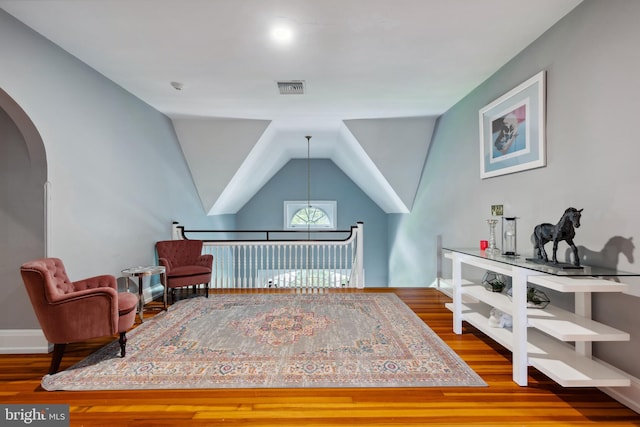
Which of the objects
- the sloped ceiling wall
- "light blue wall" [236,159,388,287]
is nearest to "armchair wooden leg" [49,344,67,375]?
the sloped ceiling wall

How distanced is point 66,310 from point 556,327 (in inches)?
137

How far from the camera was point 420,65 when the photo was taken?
3387 millimetres

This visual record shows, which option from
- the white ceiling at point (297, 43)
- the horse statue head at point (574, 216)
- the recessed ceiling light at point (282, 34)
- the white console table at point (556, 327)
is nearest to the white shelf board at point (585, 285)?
the white console table at point (556, 327)

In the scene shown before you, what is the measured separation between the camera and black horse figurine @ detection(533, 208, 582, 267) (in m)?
2.13

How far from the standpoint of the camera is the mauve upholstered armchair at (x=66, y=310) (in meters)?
2.41

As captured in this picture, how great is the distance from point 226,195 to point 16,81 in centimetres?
415

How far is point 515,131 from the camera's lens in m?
3.16

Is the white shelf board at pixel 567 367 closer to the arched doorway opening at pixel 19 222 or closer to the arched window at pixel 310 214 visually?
the arched doorway opening at pixel 19 222

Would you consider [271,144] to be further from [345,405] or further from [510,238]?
[345,405]

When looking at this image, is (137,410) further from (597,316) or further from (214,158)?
(214,158)

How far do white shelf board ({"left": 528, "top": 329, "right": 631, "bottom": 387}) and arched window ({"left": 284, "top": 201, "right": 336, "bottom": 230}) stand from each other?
7.20 m

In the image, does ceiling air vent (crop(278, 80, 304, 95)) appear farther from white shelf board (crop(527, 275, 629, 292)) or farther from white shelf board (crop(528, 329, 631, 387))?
white shelf board (crop(528, 329, 631, 387))

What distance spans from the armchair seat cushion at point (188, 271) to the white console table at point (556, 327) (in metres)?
3.55

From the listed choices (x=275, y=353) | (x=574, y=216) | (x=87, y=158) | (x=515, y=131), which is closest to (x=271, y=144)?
(x=87, y=158)
